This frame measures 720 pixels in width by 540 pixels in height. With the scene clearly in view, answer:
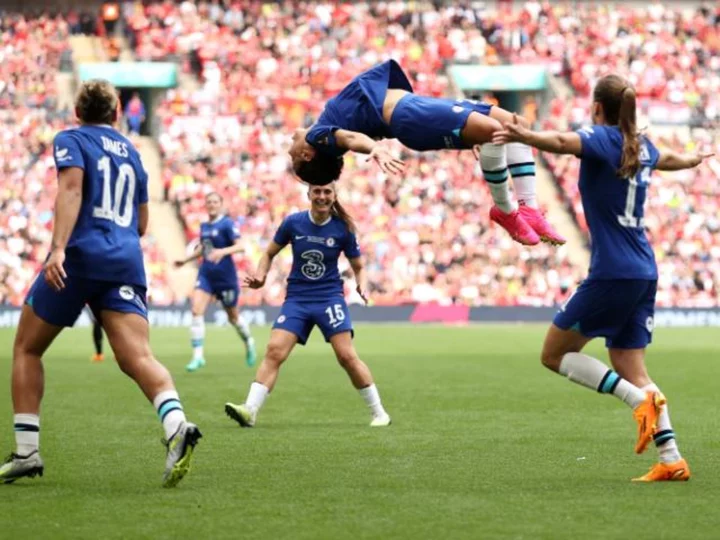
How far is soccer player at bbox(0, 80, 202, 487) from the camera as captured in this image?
28.9 feet

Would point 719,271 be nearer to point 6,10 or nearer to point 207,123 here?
point 207,123

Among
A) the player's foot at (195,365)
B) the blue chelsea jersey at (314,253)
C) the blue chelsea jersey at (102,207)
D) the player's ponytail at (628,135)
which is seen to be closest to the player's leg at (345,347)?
the blue chelsea jersey at (314,253)

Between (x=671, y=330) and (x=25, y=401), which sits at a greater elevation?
(x=25, y=401)

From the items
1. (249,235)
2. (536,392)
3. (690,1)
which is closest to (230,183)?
(249,235)

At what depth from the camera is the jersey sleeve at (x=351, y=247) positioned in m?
14.0

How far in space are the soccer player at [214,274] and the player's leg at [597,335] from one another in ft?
40.0

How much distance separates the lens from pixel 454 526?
7.51 meters

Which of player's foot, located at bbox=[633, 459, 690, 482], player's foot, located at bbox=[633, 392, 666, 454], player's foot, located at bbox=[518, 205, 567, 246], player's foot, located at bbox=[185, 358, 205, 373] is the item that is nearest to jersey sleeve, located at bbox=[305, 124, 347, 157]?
player's foot, located at bbox=[518, 205, 567, 246]

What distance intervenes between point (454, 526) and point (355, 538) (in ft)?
1.97

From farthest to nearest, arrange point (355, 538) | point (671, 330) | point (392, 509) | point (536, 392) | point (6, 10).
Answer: point (6, 10), point (671, 330), point (536, 392), point (392, 509), point (355, 538)

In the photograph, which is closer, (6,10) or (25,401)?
(25,401)

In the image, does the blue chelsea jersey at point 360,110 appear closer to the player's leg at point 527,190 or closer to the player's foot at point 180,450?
the player's leg at point 527,190

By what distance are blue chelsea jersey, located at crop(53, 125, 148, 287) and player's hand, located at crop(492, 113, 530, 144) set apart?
2.24 meters

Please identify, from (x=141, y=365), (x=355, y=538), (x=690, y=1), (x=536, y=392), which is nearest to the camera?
(x=355, y=538)
